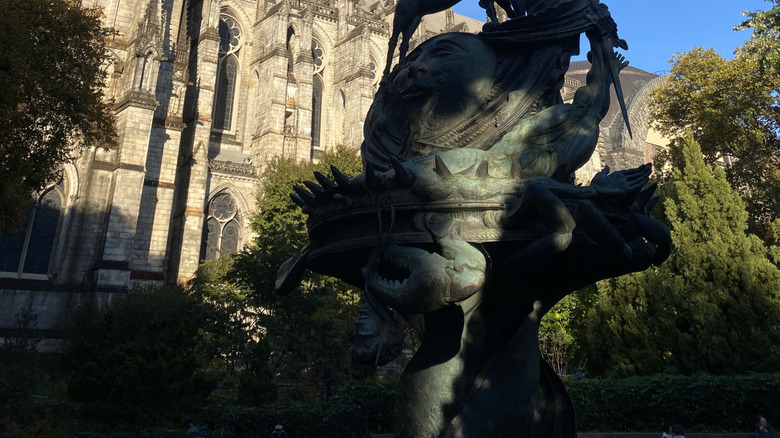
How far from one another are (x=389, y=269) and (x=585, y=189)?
1.24m

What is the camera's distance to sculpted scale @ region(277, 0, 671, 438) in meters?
3.16

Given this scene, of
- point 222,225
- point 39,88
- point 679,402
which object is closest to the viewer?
point 679,402

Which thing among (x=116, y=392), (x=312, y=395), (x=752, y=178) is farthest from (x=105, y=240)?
(x=752, y=178)

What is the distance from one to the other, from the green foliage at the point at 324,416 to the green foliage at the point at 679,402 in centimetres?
450

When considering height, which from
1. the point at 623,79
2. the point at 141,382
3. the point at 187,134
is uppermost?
the point at 623,79

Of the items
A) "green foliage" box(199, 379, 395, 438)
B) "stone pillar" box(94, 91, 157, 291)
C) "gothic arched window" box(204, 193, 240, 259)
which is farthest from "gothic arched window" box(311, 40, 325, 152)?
"green foliage" box(199, 379, 395, 438)

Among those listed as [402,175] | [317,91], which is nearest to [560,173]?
[402,175]

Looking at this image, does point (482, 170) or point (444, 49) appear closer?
point (482, 170)

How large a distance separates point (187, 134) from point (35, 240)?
8.59 metres

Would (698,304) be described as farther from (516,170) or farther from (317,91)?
(317,91)

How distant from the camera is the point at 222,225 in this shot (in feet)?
93.4

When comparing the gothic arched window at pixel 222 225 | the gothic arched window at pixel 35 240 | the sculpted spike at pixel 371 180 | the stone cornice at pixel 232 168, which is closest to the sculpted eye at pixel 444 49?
the sculpted spike at pixel 371 180

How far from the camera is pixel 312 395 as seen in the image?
16609mm

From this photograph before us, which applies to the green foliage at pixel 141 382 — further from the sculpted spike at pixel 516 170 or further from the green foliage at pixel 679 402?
the sculpted spike at pixel 516 170
